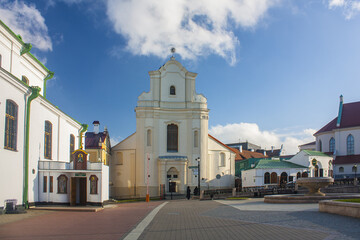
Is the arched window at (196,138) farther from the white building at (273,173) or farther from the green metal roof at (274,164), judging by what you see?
the green metal roof at (274,164)

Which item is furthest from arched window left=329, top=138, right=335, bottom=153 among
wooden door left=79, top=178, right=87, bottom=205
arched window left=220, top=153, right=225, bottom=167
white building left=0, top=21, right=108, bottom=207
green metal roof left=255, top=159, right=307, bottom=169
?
wooden door left=79, top=178, right=87, bottom=205

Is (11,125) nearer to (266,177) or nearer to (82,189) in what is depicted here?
(82,189)

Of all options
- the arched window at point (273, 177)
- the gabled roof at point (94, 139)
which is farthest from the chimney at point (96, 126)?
the arched window at point (273, 177)

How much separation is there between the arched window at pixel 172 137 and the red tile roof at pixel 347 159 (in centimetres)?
2518

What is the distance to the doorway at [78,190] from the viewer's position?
27.4m

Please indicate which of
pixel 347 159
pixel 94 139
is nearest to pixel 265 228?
pixel 94 139

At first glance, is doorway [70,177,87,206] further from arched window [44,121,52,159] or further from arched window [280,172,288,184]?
arched window [280,172,288,184]

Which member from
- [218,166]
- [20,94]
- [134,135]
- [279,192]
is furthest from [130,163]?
[20,94]

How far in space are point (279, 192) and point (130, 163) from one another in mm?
23399

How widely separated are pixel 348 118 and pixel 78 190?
5161cm

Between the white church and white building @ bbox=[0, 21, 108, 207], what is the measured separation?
22.0m

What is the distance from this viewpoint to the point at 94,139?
56.6 metres

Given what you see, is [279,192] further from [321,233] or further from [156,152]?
[321,233]

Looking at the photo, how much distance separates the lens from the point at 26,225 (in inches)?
598
